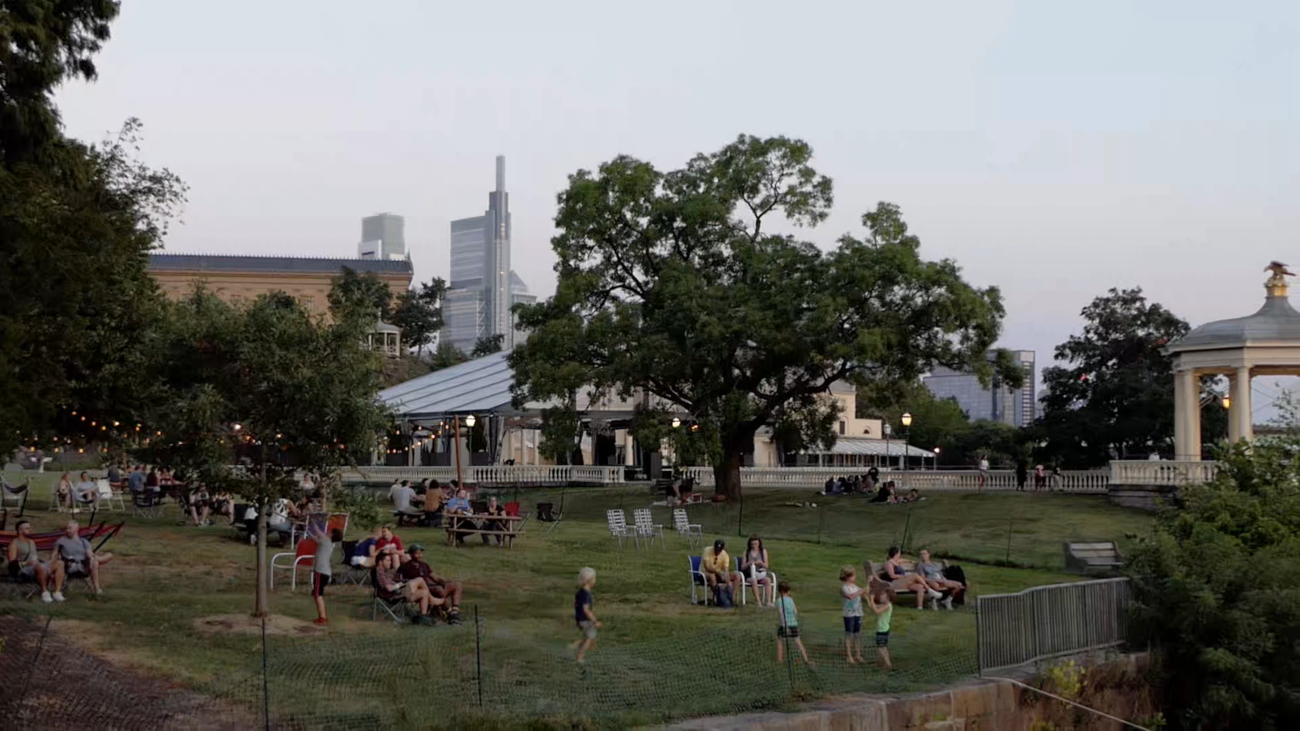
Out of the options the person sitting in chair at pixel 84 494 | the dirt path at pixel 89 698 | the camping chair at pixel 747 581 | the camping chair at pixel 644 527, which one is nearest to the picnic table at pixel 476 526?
the camping chair at pixel 644 527

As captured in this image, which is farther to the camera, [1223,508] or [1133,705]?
[1223,508]

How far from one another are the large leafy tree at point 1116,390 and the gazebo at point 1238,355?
414 inches

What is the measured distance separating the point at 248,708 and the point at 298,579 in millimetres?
8523

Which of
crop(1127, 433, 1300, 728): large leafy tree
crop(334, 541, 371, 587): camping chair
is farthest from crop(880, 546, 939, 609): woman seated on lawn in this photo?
Answer: crop(334, 541, 371, 587): camping chair

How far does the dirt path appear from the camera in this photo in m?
9.63

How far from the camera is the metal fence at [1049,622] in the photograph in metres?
13.4

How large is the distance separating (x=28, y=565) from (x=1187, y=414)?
30.1m

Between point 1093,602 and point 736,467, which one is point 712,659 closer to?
point 1093,602

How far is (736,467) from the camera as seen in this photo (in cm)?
3816

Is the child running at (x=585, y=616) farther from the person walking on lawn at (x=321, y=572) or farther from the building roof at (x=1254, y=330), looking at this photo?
the building roof at (x=1254, y=330)

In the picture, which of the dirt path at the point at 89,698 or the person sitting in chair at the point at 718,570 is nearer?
the dirt path at the point at 89,698

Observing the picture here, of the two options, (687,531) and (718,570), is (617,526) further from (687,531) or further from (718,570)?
(718,570)

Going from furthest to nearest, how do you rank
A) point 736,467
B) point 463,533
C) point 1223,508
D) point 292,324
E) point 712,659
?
point 736,467, point 463,533, point 1223,508, point 292,324, point 712,659

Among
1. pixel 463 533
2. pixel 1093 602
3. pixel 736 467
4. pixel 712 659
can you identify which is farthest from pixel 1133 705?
pixel 736 467
